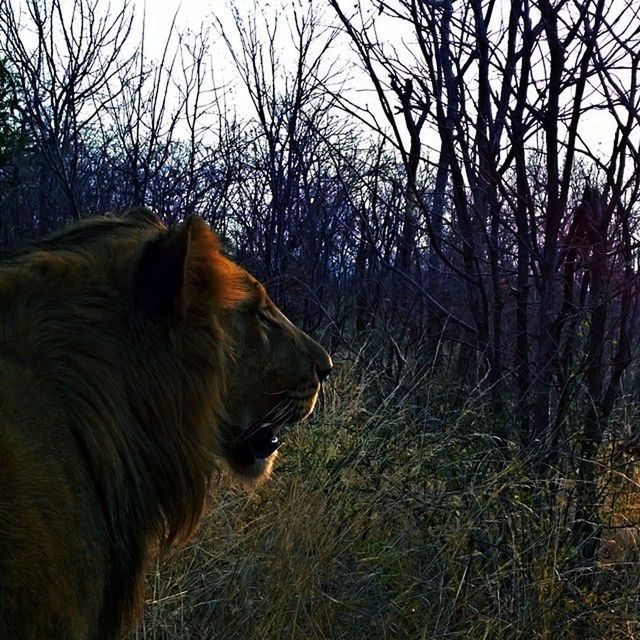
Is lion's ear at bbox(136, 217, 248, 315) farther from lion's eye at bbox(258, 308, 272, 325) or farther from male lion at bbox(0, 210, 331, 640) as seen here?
lion's eye at bbox(258, 308, 272, 325)

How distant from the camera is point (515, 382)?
522cm

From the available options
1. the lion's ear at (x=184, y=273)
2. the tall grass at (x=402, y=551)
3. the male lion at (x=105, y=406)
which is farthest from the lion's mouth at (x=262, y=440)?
the tall grass at (x=402, y=551)

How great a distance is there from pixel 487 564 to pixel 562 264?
56.1 inches

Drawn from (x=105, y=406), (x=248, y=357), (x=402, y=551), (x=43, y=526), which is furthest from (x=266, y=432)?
(x=402, y=551)

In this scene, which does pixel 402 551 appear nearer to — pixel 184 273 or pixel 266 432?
pixel 266 432

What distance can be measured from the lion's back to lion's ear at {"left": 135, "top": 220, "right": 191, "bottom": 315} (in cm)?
36

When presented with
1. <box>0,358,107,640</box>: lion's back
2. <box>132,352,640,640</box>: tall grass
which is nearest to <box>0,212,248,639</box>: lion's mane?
<box>0,358,107,640</box>: lion's back

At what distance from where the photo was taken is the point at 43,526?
212 cm

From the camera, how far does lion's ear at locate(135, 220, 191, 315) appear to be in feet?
7.82

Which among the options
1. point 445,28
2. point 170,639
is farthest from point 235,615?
point 445,28

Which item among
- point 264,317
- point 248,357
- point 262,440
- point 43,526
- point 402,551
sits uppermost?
point 264,317

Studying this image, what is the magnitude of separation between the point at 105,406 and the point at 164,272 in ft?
1.14

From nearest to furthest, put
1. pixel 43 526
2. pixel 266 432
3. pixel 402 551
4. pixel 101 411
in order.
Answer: pixel 43 526 < pixel 101 411 < pixel 266 432 < pixel 402 551

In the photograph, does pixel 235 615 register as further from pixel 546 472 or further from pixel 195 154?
pixel 195 154
